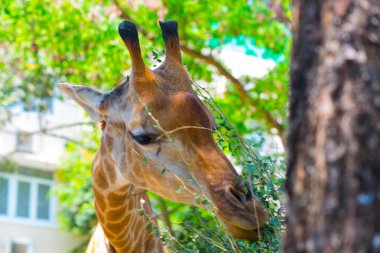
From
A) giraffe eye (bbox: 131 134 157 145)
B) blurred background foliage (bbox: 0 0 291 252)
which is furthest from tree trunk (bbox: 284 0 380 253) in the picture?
blurred background foliage (bbox: 0 0 291 252)

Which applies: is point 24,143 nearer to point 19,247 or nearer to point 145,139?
point 19,247

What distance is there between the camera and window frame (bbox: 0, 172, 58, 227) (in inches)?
849

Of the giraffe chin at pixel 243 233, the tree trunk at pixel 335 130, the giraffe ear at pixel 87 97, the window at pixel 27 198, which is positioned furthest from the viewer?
the window at pixel 27 198

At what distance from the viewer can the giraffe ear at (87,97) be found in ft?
16.4

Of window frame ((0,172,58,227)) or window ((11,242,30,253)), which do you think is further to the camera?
window ((11,242,30,253))

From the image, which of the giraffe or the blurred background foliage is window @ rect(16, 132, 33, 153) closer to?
the blurred background foliage

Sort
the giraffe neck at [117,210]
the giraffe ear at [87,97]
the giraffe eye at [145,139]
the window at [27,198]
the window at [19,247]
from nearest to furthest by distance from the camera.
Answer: the giraffe eye at [145,139] < the giraffe neck at [117,210] < the giraffe ear at [87,97] < the window at [27,198] < the window at [19,247]

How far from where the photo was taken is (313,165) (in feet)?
6.59

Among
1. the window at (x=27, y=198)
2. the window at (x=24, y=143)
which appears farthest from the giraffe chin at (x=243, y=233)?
the window at (x=24, y=143)

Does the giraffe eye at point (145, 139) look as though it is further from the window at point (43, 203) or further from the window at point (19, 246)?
the window at point (43, 203)

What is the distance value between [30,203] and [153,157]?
18397mm

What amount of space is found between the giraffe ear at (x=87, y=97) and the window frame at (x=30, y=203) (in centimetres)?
1625

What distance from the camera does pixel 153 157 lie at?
4523 millimetres

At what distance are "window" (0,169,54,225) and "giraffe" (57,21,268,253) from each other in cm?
1622
